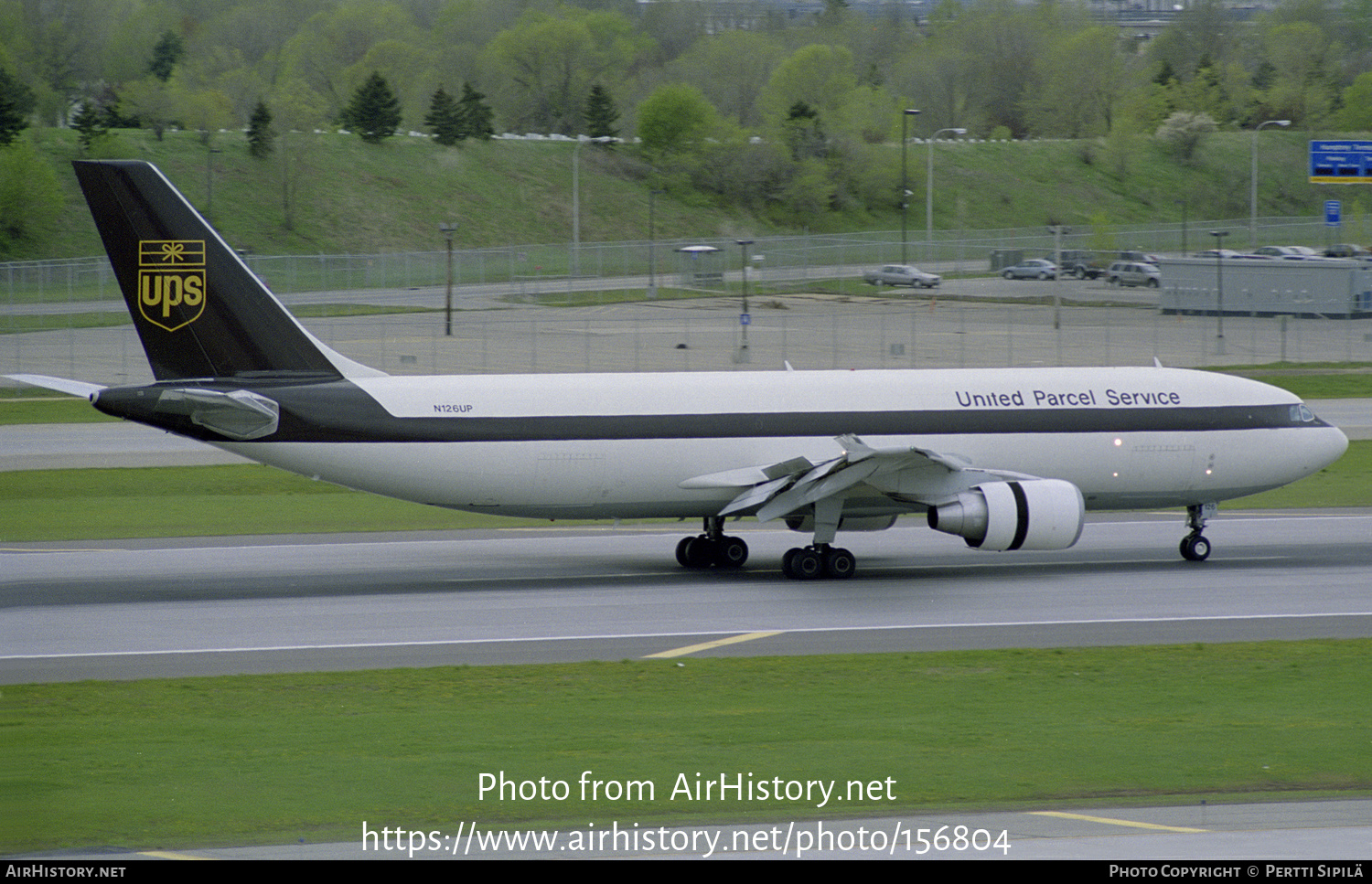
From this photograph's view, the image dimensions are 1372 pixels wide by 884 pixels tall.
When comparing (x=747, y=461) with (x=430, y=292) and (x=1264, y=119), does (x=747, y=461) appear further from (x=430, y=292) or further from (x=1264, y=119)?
(x=1264, y=119)

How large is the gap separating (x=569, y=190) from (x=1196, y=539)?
114 metres

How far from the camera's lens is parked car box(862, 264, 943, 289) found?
375ft

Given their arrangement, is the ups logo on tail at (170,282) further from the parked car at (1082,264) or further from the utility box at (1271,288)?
the parked car at (1082,264)

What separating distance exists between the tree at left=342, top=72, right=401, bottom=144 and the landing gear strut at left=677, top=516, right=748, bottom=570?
113 metres

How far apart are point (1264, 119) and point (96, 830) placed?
186206 mm

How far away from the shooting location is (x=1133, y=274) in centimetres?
11700

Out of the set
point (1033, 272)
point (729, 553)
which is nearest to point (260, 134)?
point (1033, 272)

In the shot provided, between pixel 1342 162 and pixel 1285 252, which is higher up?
pixel 1342 162

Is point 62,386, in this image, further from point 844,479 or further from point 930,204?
point 930,204

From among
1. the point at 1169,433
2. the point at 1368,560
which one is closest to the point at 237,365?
the point at 1169,433

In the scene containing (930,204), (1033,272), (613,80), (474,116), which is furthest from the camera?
(613,80)

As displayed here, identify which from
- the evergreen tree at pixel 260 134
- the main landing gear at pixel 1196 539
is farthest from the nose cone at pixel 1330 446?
the evergreen tree at pixel 260 134

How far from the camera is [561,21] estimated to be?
601 feet

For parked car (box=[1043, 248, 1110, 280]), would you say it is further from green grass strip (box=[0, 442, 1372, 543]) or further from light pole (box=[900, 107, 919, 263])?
green grass strip (box=[0, 442, 1372, 543])
